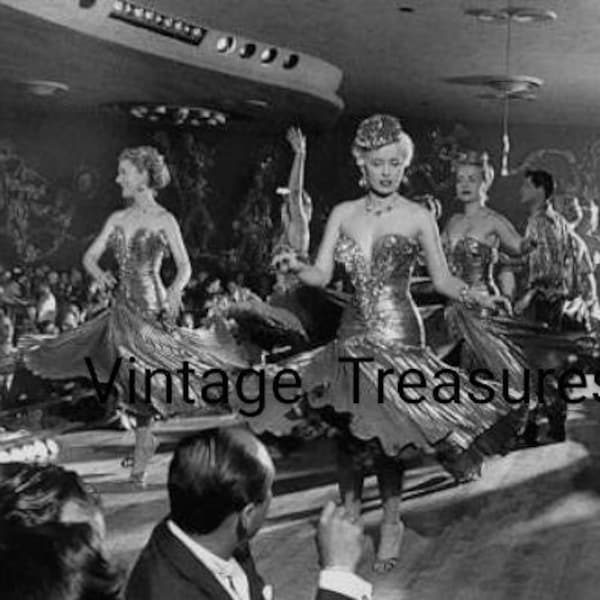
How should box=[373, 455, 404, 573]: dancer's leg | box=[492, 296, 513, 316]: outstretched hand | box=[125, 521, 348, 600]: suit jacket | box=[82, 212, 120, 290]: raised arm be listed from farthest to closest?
box=[82, 212, 120, 290]: raised arm
box=[492, 296, 513, 316]: outstretched hand
box=[373, 455, 404, 573]: dancer's leg
box=[125, 521, 348, 600]: suit jacket

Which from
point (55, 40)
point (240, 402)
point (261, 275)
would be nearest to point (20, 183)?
point (55, 40)

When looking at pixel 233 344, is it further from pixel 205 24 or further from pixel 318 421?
pixel 205 24

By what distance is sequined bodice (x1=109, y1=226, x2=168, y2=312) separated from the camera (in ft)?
17.7

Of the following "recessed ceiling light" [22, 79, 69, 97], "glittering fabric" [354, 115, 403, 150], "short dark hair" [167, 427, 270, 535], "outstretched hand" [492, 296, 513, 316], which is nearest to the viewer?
"short dark hair" [167, 427, 270, 535]

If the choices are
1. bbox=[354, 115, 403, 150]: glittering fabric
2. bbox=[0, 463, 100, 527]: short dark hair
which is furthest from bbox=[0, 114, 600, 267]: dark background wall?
bbox=[0, 463, 100, 527]: short dark hair

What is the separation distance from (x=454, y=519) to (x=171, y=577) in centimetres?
316

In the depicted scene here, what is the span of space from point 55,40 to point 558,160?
206 cm

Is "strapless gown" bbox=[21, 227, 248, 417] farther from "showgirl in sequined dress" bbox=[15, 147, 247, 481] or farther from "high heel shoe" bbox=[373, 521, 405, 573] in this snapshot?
"high heel shoe" bbox=[373, 521, 405, 573]

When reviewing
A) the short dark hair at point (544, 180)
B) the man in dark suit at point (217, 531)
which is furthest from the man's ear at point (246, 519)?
the short dark hair at point (544, 180)

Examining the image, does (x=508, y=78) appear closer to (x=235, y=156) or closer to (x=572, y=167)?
(x=572, y=167)

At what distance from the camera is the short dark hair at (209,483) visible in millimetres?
2238

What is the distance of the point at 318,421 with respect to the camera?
447 cm

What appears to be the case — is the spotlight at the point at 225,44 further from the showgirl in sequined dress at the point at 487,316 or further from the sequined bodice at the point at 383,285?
the showgirl in sequined dress at the point at 487,316

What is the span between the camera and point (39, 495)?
6.36ft
